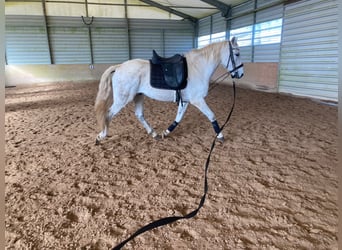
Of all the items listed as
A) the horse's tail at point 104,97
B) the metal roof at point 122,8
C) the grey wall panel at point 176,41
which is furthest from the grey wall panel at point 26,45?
the horse's tail at point 104,97

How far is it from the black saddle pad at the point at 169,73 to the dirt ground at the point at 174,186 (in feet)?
2.66

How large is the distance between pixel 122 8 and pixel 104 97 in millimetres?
11688

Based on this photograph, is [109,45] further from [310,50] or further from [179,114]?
[179,114]

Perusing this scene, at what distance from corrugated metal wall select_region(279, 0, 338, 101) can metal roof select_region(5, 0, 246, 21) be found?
160 inches

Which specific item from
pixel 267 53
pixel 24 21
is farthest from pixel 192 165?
pixel 24 21

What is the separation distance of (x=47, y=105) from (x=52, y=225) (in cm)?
527

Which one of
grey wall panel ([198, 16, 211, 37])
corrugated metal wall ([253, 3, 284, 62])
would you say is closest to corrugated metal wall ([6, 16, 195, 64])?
grey wall panel ([198, 16, 211, 37])

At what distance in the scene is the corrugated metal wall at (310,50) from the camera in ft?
20.1

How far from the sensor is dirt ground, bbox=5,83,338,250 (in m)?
1.60

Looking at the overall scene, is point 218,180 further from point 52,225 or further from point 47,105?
point 47,105

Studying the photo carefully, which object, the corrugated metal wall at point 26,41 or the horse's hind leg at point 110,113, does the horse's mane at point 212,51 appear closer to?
the horse's hind leg at point 110,113

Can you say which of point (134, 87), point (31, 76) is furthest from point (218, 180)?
point (31, 76)

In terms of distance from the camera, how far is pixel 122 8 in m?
13.1

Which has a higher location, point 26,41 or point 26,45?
point 26,41
